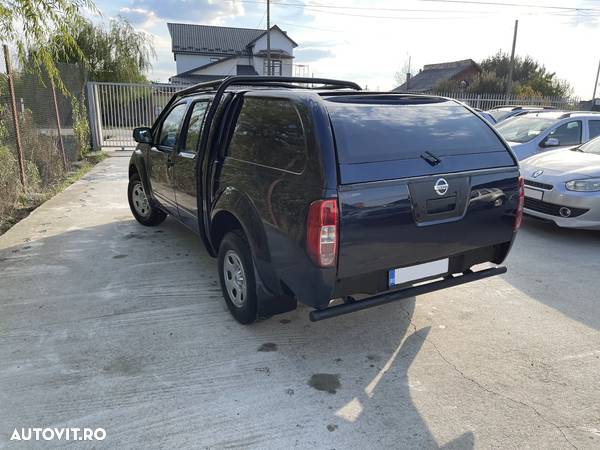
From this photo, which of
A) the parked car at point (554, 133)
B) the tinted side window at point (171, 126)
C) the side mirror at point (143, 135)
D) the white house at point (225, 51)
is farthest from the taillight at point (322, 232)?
the white house at point (225, 51)

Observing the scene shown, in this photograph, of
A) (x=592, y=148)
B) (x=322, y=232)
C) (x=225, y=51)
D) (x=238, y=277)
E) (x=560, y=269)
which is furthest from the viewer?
(x=225, y=51)

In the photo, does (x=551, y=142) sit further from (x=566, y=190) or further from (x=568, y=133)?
(x=566, y=190)

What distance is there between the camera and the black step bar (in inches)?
109

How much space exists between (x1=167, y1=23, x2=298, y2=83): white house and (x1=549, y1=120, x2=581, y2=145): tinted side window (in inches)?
1587

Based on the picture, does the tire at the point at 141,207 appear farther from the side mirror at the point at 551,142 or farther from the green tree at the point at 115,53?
the green tree at the point at 115,53

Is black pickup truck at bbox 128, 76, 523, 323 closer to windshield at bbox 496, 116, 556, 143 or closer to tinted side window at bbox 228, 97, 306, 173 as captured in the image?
tinted side window at bbox 228, 97, 306, 173

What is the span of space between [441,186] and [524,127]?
7.31 meters

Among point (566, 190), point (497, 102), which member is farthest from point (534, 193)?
point (497, 102)

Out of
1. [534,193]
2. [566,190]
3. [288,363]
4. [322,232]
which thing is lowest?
[288,363]

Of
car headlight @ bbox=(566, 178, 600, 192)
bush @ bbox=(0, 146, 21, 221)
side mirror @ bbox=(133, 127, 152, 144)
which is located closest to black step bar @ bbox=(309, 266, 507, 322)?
car headlight @ bbox=(566, 178, 600, 192)

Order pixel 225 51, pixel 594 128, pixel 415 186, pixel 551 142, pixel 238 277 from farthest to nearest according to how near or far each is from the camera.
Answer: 1. pixel 225 51
2. pixel 594 128
3. pixel 551 142
4. pixel 238 277
5. pixel 415 186

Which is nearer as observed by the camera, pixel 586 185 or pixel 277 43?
pixel 586 185

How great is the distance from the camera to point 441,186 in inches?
113

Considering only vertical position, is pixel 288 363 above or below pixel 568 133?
below
